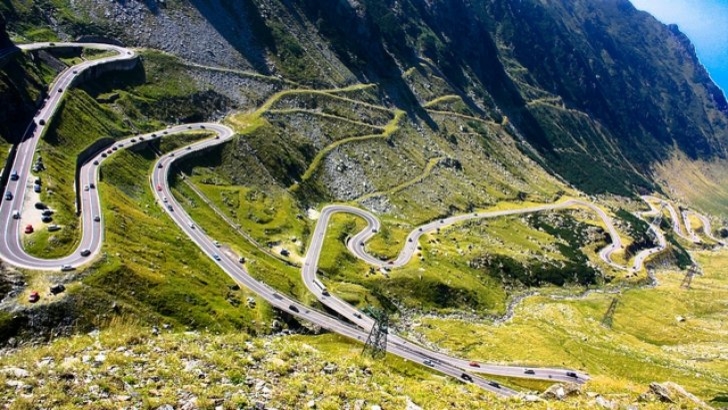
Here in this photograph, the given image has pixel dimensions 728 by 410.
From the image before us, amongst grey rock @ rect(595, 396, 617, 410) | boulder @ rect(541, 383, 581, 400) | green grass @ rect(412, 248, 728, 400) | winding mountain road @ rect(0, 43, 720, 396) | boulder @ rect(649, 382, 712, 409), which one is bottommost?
winding mountain road @ rect(0, 43, 720, 396)

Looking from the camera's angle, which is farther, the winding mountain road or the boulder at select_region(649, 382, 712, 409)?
the winding mountain road

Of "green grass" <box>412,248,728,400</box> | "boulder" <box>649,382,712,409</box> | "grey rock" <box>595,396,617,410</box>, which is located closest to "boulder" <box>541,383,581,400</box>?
"grey rock" <box>595,396,617,410</box>

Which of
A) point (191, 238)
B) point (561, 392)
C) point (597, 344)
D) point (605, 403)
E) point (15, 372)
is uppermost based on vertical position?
point (605, 403)

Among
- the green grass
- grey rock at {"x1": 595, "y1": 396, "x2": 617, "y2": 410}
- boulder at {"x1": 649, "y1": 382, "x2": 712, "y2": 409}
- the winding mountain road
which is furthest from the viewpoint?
the green grass

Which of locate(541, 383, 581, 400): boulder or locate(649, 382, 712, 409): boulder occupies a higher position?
locate(649, 382, 712, 409): boulder

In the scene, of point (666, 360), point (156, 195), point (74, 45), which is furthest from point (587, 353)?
point (74, 45)

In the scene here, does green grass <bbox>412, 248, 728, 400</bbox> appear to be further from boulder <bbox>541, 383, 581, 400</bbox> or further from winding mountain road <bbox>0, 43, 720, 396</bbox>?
boulder <bbox>541, 383, 581, 400</bbox>

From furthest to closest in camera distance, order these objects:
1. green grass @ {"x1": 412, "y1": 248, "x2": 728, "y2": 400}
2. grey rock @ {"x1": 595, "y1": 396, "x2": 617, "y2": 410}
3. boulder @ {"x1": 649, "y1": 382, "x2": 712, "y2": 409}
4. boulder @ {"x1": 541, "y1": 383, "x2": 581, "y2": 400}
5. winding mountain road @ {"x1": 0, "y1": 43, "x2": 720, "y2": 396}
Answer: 1. green grass @ {"x1": 412, "y1": 248, "x2": 728, "y2": 400}
2. winding mountain road @ {"x1": 0, "y1": 43, "x2": 720, "y2": 396}
3. boulder @ {"x1": 541, "y1": 383, "x2": 581, "y2": 400}
4. boulder @ {"x1": 649, "y1": 382, "x2": 712, "y2": 409}
5. grey rock @ {"x1": 595, "y1": 396, "x2": 617, "y2": 410}

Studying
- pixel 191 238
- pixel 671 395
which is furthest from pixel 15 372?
pixel 191 238

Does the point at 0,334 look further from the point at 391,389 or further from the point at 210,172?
the point at 210,172

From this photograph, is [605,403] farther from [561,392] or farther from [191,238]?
[191,238]

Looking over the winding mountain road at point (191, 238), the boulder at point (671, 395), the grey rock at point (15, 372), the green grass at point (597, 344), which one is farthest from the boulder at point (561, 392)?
the green grass at point (597, 344)
